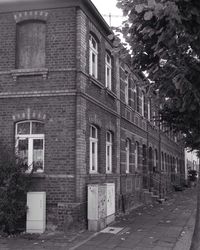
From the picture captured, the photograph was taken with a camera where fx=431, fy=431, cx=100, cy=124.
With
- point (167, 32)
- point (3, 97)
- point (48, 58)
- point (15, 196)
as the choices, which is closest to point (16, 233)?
point (15, 196)

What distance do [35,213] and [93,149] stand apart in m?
3.79

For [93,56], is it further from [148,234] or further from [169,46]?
[169,46]

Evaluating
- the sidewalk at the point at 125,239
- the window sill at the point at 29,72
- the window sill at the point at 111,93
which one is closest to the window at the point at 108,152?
the window sill at the point at 111,93

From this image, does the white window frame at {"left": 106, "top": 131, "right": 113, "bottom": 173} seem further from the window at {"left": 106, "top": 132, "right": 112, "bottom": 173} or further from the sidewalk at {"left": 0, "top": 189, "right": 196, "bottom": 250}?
the sidewalk at {"left": 0, "top": 189, "right": 196, "bottom": 250}

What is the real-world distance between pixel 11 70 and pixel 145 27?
8.83 m

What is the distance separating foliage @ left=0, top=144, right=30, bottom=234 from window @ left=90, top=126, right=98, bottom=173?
2927mm

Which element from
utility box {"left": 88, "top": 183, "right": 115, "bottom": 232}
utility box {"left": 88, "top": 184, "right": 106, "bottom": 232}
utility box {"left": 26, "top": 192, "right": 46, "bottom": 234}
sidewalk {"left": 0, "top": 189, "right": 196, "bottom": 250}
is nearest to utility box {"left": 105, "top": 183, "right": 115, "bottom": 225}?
utility box {"left": 88, "top": 183, "right": 115, "bottom": 232}

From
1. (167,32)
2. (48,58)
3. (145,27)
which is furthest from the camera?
(48,58)

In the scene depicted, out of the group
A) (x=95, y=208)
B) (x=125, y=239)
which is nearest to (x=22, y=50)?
(x=95, y=208)

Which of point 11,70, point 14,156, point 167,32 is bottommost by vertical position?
point 14,156

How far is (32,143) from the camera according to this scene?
1420 centimetres

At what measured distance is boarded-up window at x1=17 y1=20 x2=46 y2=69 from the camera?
14594 millimetres

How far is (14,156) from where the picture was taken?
43.4 feet

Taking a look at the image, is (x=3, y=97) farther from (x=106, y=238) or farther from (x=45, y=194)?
(x=106, y=238)
